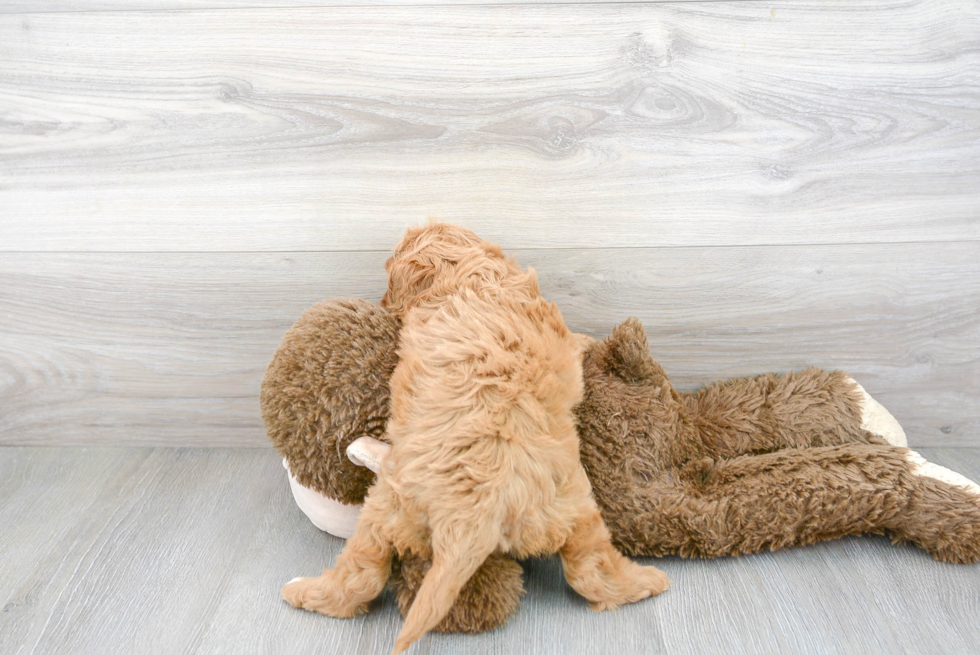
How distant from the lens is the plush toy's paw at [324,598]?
2.65ft

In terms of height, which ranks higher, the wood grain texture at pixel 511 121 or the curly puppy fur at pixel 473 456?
the wood grain texture at pixel 511 121

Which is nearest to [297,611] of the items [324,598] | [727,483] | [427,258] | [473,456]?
[324,598]

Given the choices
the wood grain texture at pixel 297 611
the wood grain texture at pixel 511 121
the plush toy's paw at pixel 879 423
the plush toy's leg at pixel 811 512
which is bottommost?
the wood grain texture at pixel 297 611

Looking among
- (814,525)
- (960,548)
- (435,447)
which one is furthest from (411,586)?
(960,548)

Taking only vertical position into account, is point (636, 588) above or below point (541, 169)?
below

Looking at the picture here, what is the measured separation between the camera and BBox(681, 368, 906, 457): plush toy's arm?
1.01m

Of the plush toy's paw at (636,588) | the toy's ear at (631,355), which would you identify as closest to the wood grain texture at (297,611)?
the plush toy's paw at (636,588)

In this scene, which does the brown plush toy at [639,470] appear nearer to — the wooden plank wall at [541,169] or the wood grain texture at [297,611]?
the wood grain texture at [297,611]

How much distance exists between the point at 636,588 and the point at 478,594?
0.64 ft

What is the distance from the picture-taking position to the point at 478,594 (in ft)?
2.61

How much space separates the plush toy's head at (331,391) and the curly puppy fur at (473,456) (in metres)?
0.05

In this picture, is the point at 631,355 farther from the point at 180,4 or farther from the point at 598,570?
the point at 180,4

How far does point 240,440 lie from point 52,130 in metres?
0.58

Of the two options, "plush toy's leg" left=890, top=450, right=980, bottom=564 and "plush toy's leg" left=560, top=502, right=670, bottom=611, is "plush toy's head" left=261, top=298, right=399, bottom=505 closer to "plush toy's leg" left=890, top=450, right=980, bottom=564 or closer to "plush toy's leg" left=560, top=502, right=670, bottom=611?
"plush toy's leg" left=560, top=502, right=670, bottom=611
